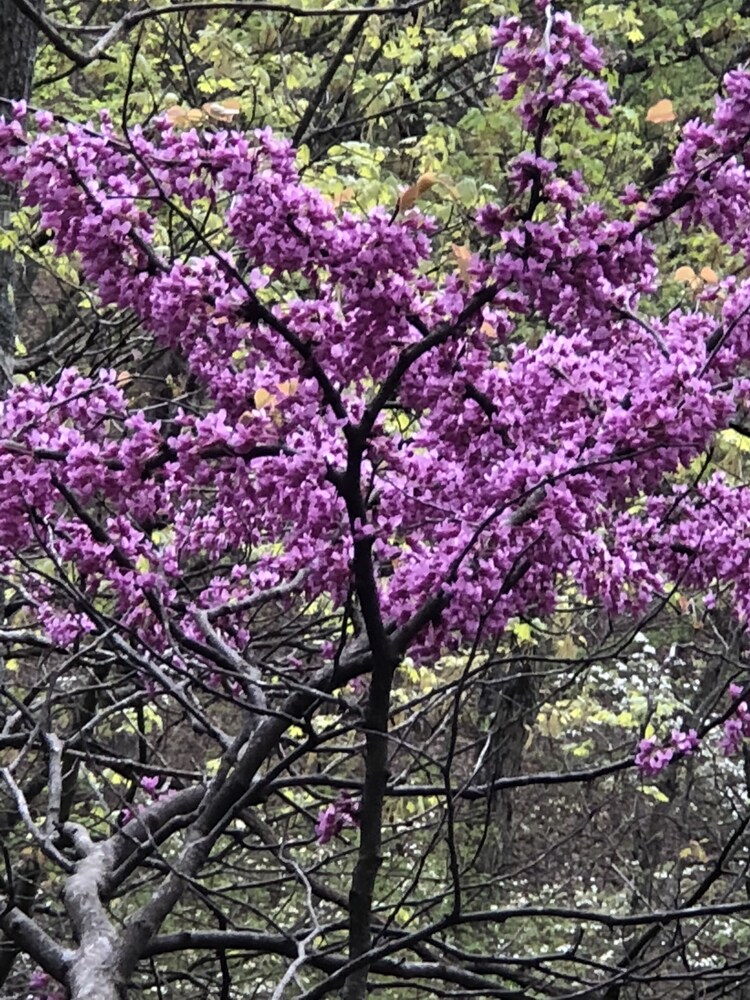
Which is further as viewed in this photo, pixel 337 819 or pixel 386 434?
pixel 337 819

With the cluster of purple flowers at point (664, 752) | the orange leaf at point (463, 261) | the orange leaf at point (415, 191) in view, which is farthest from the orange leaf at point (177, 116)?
the cluster of purple flowers at point (664, 752)

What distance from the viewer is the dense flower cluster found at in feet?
8.54

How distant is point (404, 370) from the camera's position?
2.61 meters

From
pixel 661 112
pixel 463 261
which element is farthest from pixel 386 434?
pixel 661 112

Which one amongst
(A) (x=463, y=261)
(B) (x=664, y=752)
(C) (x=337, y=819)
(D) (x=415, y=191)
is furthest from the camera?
(C) (x=337, y=819)

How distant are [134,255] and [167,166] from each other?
0.79ft

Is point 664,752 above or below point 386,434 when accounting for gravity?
below

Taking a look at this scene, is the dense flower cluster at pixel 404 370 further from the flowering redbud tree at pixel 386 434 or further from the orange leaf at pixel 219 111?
the orange leaf at pixel 219 111

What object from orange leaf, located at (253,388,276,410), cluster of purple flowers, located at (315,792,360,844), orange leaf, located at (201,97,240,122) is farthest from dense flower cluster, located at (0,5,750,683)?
cluster of purple flowers, located at (315,792,360,844)

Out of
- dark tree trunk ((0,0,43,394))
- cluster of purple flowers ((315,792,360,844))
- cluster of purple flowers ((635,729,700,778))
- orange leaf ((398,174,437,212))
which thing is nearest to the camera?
orange leaf ((398,174,437,212))

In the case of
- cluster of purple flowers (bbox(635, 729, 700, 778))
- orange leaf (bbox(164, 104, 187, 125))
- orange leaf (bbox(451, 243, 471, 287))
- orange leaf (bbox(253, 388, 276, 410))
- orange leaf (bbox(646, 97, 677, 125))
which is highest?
orange leaf (bbox(646, 97, 677, 125))

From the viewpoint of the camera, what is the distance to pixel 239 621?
4.43 meters

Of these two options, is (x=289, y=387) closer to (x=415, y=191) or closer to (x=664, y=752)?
(x=415, y=191)

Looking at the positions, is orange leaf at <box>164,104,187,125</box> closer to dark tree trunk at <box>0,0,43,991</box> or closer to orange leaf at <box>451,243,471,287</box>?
orange leaf at <box>451,243,471,287</box>
